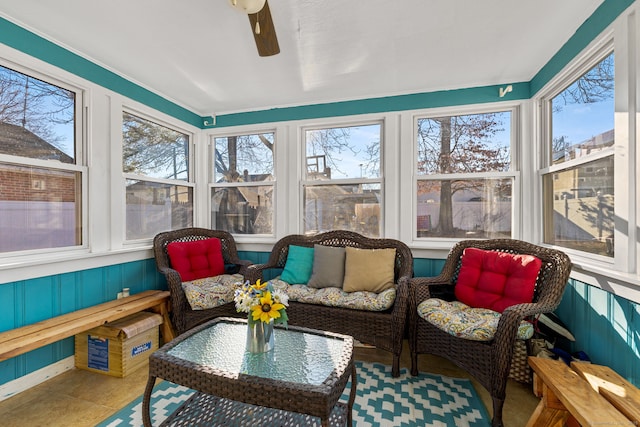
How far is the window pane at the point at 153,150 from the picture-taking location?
2.88 metres

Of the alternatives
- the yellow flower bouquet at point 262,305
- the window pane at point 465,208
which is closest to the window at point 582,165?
the window pane at point 465,208

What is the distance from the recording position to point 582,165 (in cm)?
209

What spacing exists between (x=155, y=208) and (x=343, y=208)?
6.87 ft

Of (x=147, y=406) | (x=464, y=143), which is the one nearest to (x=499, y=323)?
(x=464, y=143)

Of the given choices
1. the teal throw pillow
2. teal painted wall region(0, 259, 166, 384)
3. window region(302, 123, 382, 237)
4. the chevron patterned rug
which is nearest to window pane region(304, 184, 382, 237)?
window region(302, 123, 382, 237)

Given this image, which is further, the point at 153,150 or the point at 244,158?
the point at 244,158

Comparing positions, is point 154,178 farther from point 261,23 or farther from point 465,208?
point 465,208

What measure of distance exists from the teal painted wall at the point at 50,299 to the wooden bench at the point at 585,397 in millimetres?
3216

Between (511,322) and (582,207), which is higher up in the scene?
(582,207)

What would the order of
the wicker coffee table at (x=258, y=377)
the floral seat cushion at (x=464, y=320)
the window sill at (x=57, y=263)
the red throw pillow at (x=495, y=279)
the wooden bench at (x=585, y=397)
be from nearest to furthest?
the wooden bench at (x=585, y=397), the wicker coffee table at (x=258, y=377), the floral seat cushion at (x=464, y=320), the window sill at (x=57, y=263), the red throw pillow at (x=495, y=279)

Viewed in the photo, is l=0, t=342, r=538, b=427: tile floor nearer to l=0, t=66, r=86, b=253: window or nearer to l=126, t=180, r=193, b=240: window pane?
l=0, t=66, r=86, b=253: window

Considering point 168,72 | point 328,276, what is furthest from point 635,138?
point 168,72

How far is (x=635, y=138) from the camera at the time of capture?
1573 mm

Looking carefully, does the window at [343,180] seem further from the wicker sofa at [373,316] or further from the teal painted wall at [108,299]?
the teal painted wall at [108,299]
